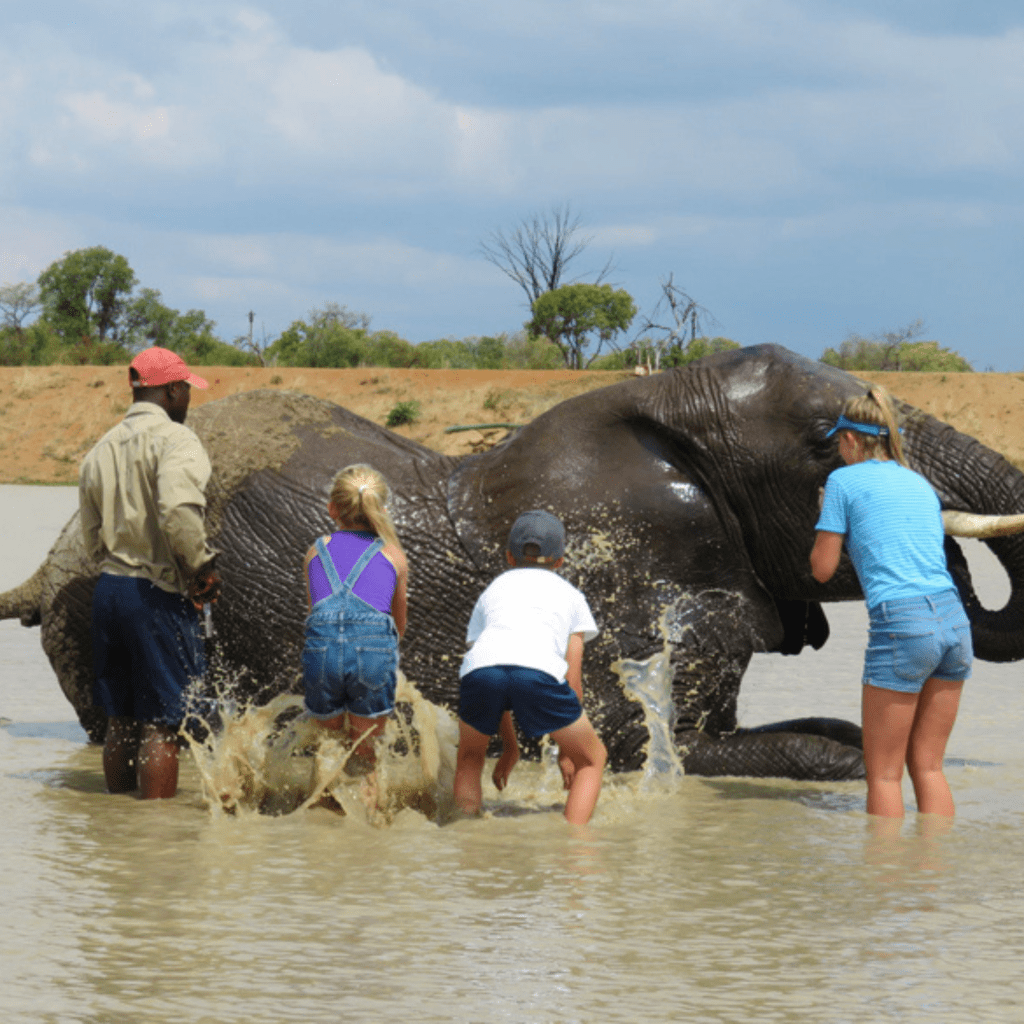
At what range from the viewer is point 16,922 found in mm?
4184

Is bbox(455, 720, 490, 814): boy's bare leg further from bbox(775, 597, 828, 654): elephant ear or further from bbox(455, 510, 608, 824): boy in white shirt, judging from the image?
bbox(775, 597, 828, 654): elephant ear

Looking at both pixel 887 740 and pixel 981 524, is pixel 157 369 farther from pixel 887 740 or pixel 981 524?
pixel 981 524

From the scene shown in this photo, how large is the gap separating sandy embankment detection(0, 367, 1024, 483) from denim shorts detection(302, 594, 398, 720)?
122ft

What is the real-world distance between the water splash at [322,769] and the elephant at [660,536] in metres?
0.64

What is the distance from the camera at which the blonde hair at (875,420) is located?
5551 mm

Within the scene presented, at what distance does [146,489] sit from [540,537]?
1399 mm

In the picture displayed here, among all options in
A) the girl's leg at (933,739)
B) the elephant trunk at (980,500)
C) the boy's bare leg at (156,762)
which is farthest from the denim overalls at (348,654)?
the elephant trunk at (980,500)

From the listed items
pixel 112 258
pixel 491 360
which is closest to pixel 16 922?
pixel 491 360

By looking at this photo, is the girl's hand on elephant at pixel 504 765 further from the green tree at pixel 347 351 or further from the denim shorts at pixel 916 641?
the green tree at pixel 347 351

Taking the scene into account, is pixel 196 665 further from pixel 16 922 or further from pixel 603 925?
pixel 603 925

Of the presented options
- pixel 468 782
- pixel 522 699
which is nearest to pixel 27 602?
pixel 468 782

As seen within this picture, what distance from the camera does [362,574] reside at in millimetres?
5465

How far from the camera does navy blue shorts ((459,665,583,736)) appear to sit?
17.3 feet

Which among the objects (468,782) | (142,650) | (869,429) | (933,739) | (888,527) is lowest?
(468,782)
